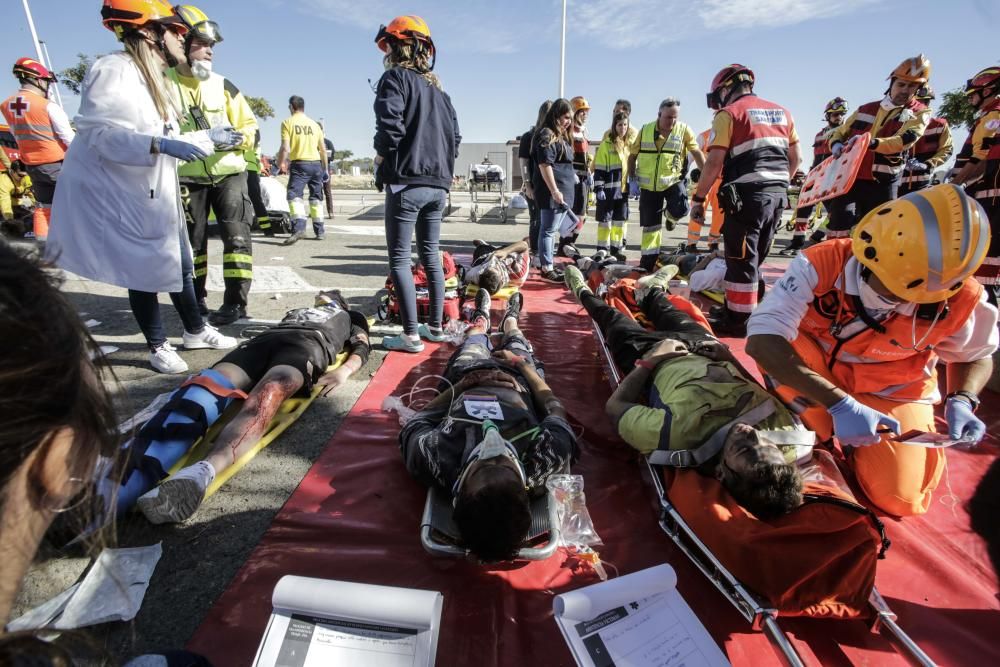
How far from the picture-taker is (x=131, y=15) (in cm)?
256

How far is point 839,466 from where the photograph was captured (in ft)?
7.72

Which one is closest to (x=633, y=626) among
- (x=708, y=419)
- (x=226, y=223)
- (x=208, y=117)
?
(x=708, y=419)

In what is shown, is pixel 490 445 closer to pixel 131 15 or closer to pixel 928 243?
pixel 928 243

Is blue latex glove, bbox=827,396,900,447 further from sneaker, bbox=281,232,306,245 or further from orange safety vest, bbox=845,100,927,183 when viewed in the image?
sneaker, bbox=281,232,306,245

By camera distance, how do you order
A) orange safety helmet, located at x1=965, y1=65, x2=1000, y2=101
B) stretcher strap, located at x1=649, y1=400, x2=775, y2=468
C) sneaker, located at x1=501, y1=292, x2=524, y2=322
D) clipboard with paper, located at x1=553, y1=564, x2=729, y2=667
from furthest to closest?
1. orange safety helmet, located at x1=965, y1=65, x2=1000, y2=101
2. sneaker, located at x1=501, y1=292, x2=524, y2=322
3. stretcher strap, located at x1=649, y1=400, x2=775, y2=468
4. clipboard with paper, located at x1=553, y1=564, x2=729, y2=667

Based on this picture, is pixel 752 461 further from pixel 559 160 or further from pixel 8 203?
pixel 8 203

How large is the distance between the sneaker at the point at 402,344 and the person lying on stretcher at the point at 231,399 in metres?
0.40

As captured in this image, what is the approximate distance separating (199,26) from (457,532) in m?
3.68

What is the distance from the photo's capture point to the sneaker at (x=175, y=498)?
1.74 m

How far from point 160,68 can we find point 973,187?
6.88m

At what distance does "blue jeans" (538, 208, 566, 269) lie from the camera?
5.89m

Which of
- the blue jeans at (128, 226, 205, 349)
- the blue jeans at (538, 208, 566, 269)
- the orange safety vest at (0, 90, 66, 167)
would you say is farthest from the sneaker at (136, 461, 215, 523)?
the orange safety vest at (0, 90, 66, 167)

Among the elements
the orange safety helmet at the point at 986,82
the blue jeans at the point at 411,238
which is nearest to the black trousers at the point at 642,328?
the blue jeans at the point at 411,238

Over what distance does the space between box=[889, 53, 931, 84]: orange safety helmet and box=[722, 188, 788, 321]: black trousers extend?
224 centimetres
